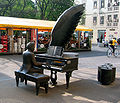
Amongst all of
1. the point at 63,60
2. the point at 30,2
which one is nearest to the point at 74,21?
the point at 63,60

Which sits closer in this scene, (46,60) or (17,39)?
(46,60)

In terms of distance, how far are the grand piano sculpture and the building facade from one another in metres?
32.0

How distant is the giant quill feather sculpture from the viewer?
6754mm

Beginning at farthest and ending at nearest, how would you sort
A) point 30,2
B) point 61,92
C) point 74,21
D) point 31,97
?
point 30,2 < point 74,21 < point 61,92 < point 31,97

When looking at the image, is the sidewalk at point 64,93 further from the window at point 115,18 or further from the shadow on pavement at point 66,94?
the window at point 115,18

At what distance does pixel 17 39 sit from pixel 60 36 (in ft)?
37.3

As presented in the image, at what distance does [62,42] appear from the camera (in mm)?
6922

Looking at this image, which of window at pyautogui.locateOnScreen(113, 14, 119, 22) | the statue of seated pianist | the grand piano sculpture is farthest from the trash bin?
window at pyautogui.locateOnScreen(113, 14, 119, 22)

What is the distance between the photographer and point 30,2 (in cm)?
3712

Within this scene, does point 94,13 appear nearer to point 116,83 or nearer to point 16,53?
point 16,53

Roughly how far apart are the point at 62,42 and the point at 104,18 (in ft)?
122

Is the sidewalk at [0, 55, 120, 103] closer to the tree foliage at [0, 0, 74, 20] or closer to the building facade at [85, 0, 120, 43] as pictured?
the tree foliage at [0, 0, 74, 20]

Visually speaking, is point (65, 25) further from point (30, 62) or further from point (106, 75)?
point (106, 75)

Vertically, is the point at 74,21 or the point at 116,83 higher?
the point at 74,21
